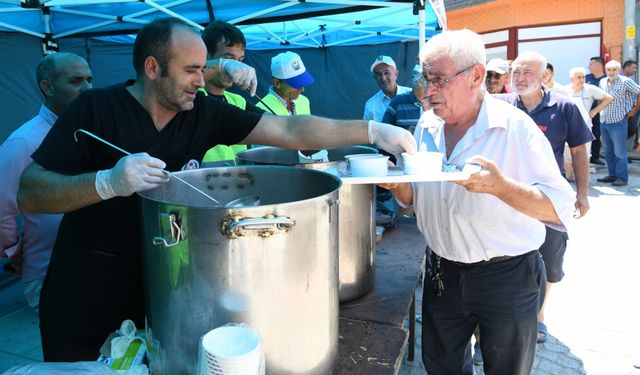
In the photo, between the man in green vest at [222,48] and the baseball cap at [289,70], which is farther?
the baseball cap at [289,70]

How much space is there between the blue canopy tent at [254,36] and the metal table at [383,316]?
9.27 ft

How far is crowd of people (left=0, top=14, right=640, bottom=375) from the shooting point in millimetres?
1398

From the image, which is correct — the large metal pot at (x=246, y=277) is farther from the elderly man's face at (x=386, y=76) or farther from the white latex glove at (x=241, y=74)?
the elderly man's face at (x=386, y=76)

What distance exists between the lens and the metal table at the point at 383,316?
1.35 metres

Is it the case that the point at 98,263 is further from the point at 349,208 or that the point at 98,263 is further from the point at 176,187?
the point at 349,208

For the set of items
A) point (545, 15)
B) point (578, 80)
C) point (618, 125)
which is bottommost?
point (618, 125)

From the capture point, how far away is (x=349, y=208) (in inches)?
64.6

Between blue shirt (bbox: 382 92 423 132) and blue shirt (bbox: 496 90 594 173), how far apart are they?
1.38 metres

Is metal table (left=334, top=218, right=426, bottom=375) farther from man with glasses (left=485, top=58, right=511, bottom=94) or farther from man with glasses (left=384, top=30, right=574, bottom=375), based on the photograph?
man with glasses (left=485, top=58, right=511, bottom=94)

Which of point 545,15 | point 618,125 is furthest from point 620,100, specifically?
point 545,15

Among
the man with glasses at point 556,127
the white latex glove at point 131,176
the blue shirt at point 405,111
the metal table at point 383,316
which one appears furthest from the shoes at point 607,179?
the white latex glove at point 131,176

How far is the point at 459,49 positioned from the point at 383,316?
1062mm

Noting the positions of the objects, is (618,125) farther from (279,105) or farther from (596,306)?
(279,105)

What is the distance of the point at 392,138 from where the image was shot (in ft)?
5.51
